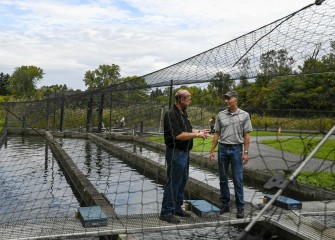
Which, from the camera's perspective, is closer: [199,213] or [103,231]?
[103,231]

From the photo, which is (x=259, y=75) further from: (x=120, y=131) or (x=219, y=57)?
(x=120, y=131)

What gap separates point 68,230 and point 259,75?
11.6 feet

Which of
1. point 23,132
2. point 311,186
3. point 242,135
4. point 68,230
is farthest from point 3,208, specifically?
point 23,132

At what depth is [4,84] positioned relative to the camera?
115 m

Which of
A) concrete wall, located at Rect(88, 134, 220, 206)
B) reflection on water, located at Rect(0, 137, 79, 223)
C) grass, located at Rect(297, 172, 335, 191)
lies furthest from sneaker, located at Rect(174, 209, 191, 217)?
grass, located at Rect(297, 172, 335, 191)

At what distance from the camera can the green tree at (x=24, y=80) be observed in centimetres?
10456

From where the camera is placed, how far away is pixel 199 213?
612 cm

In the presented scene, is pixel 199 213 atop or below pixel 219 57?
below

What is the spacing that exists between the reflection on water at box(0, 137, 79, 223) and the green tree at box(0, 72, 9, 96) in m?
97.8

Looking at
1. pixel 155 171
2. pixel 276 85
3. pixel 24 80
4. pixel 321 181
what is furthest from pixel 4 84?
pixel 276 85

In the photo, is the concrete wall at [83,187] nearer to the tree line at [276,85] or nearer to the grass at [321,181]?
the tree line at [276,85]

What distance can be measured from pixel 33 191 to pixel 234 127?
20.4ft

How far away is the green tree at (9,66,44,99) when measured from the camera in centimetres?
10456

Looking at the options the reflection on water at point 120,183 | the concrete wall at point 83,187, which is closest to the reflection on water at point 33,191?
the concrete wall at point 83,187
